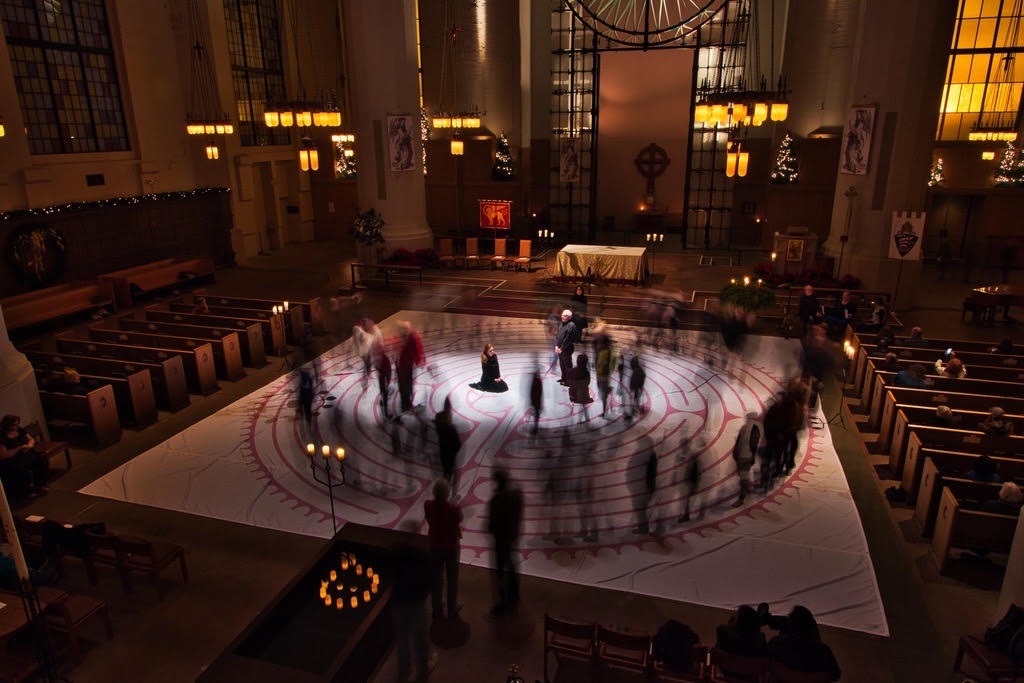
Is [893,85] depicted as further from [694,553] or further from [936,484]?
[694,553]

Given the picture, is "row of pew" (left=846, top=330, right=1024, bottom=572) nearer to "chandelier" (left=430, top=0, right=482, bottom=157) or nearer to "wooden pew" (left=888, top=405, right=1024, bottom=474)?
"wooden pew" (left=888, top=405, right=1024, bottom=474)

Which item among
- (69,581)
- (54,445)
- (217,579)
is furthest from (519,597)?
(54,445)

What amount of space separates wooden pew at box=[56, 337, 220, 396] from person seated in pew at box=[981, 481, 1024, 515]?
12388 millimetres

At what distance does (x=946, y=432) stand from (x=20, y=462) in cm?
Answer: 1245

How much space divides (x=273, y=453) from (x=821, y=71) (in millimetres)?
21688

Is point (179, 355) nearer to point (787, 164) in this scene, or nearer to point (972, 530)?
point (972, 530)

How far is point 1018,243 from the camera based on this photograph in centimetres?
2200

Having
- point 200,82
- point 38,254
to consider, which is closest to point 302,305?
point 38,254

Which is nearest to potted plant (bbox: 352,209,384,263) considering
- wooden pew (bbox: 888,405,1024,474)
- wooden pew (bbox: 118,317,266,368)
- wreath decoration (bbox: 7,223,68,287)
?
wooden pew (bbox: 118,317,266,368)

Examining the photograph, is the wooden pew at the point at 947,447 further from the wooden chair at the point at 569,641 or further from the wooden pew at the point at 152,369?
the wooden pew at the point at 152,369

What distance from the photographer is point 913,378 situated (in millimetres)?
10602

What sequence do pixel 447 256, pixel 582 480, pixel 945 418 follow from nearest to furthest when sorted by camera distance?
pixel 945 418 < pixel 582 480 < pixel 447 256

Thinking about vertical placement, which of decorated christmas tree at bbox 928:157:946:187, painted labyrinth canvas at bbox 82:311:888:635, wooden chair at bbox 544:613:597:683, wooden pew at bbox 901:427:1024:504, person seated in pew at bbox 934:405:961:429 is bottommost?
painted labyrinth canvas at bbox 82:311:888:635

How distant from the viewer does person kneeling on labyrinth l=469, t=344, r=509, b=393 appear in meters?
11.7
